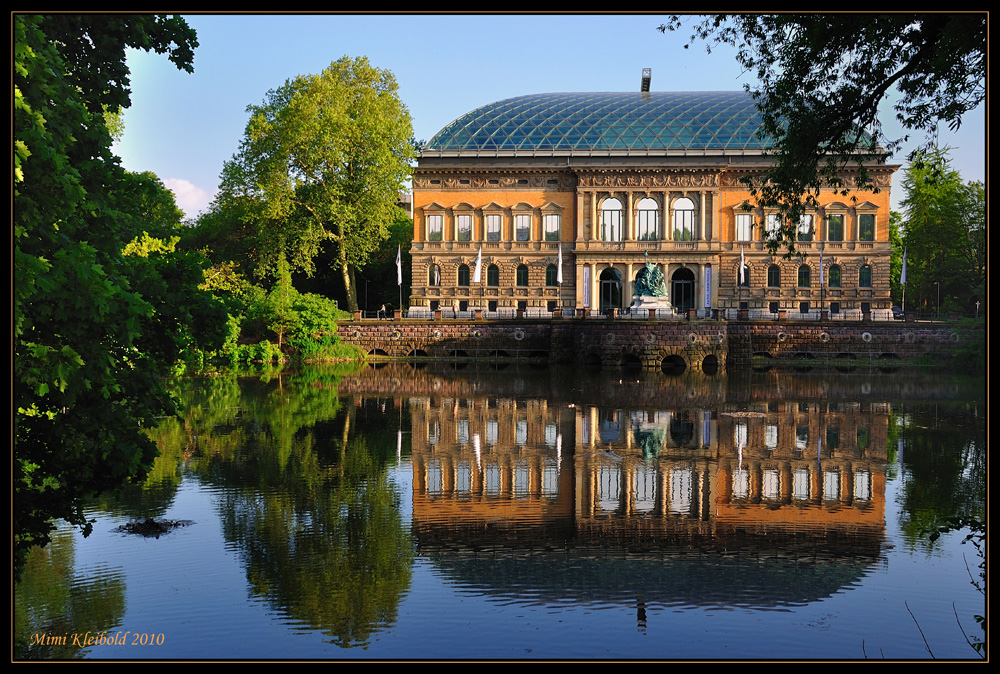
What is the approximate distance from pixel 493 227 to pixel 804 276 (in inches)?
921

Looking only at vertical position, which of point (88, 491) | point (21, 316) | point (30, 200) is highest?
point (30, 200)

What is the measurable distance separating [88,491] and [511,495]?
8538 millimetres

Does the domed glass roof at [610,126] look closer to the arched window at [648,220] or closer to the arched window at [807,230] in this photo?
the arched window at [648,220]

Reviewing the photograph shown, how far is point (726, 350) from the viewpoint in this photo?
53.9m

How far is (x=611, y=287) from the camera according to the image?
72.9 m

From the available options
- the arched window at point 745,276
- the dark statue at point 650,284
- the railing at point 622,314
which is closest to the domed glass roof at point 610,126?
the arched window at point 745,276

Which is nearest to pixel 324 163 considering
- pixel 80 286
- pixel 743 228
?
pixel 743 228

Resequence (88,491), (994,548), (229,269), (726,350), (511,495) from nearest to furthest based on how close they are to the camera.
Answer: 1. (994,548)
2. (88,491)
3. (511,495)
4. (726,350)
5. (229,269)

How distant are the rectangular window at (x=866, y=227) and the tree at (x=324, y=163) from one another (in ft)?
110

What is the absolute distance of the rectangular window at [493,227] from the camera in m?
72.9

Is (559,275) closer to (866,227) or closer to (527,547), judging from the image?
(866,227)

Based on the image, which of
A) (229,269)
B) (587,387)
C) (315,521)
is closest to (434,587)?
(315,521)

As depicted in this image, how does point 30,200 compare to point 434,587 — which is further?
point 434,587

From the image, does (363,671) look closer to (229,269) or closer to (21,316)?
(21,316)
